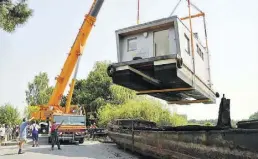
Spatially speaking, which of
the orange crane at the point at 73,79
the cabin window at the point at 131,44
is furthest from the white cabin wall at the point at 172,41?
the orange crane at the point at 73,79

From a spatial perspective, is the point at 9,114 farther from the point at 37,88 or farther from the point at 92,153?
the point at 92,153

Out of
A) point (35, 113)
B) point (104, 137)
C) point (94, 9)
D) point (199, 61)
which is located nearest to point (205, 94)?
point (199, 61)

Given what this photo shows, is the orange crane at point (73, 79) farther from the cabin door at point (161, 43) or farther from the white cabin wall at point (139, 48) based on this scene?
the cabin door at point (161, 43)

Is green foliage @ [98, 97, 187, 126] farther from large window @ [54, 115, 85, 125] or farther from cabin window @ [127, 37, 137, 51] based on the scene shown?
cabin window @ [127, 37, 137, 51]

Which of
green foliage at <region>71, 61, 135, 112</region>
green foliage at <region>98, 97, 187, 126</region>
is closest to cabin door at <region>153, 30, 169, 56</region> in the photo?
green foliage at <region>98, 97, 187, 126</region>

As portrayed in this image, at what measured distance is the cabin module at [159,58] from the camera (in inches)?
340

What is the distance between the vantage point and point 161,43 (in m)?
9.38

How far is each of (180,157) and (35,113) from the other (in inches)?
618

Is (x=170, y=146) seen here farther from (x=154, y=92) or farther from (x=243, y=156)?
(x=243, y=156)

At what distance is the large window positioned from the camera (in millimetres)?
20820

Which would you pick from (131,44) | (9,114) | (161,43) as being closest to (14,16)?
(131,44)

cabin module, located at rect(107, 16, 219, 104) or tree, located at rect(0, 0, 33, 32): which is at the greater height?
tree, located at rect(0, 0, 33, 32)

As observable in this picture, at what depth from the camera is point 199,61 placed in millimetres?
10875

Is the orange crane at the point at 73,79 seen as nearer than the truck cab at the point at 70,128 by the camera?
No
